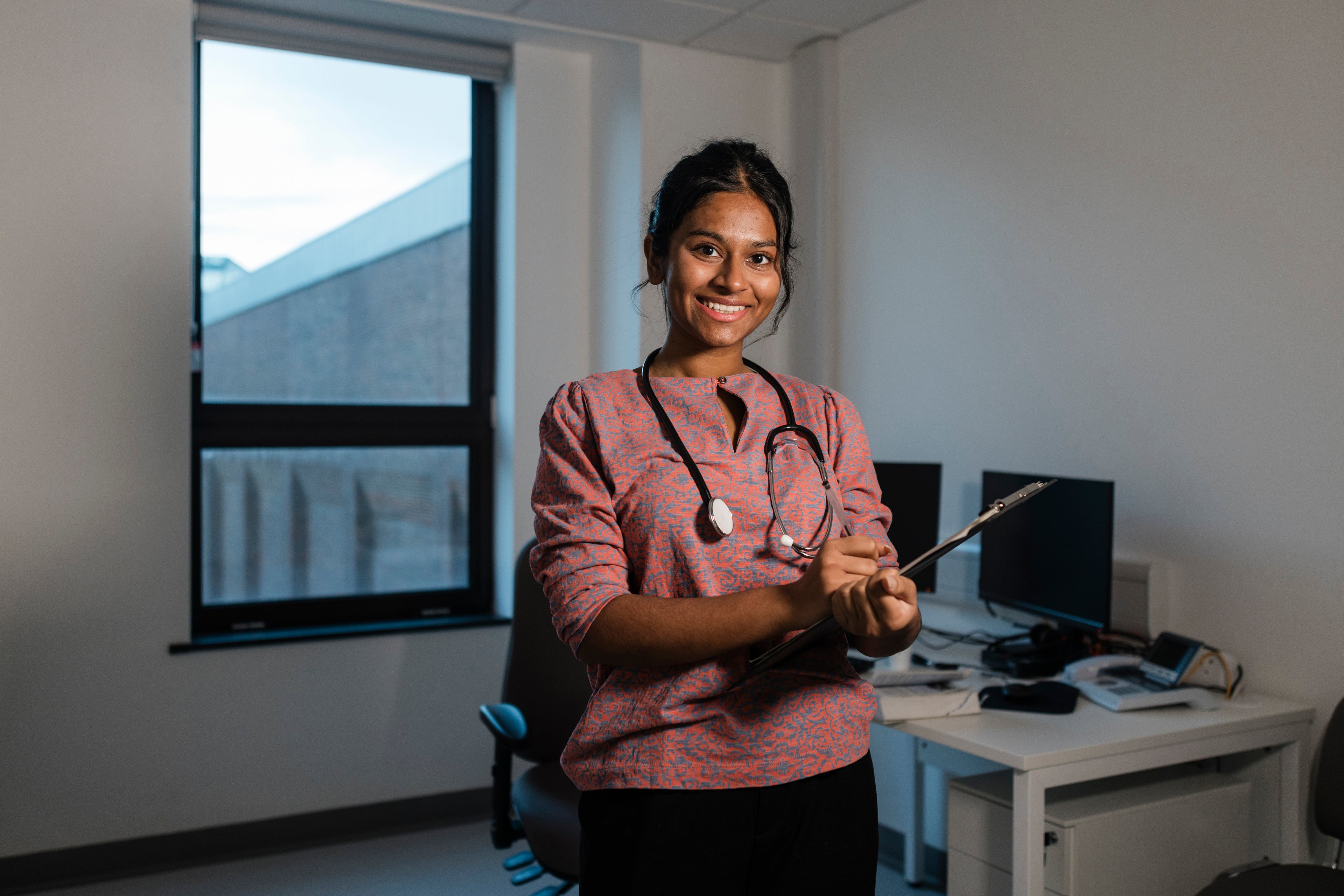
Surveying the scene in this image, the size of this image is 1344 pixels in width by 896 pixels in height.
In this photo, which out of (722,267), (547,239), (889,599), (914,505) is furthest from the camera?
(547,239)

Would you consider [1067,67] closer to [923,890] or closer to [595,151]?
[595,151]

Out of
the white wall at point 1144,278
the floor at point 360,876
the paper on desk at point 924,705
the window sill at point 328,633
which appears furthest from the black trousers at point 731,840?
the window sill at point 328,633

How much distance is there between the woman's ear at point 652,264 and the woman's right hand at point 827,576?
1.27ft

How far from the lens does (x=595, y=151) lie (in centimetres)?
356

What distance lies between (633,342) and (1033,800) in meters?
1.93

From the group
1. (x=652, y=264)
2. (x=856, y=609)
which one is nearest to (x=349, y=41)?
(x=652, y=264)

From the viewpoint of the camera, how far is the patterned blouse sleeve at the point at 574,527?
3.13 ft

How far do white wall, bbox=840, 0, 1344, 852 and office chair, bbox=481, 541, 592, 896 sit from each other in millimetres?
1230

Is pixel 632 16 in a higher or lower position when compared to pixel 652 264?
higher

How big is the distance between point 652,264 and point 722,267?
0.12 m

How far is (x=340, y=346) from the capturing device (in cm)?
340

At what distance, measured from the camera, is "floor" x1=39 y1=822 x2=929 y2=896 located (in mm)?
2814

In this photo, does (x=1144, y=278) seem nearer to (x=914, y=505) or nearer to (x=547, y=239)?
(x=914, y=505)

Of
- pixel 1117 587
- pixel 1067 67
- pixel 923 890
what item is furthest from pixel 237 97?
pixel 923 890
